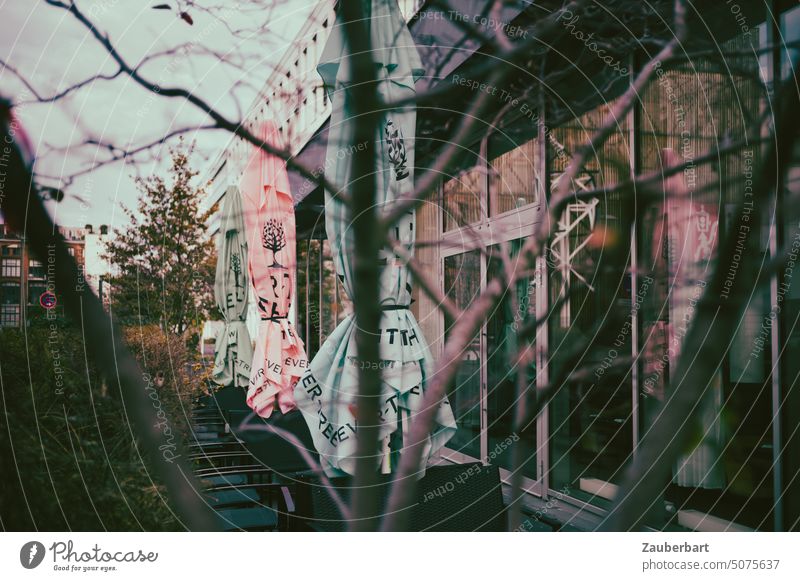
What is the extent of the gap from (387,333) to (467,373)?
225cm

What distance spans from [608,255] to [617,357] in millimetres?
597

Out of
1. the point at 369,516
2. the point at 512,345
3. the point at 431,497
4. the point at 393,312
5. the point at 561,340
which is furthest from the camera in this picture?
the point at 512,345

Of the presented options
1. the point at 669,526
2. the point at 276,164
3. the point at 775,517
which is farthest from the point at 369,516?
the point at 276,164

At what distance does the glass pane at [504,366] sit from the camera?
14.6 ft

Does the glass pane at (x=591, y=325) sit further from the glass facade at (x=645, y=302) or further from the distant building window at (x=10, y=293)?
the distant building window at (x=10, y=293)

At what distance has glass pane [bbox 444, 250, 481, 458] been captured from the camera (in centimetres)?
505

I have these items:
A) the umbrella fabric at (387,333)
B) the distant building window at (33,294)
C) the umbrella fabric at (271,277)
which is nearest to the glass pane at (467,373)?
the umbrella fabric at (271,277)

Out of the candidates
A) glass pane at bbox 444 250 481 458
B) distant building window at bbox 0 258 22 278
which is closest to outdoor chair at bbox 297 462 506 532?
distant building window at bbox 0 258 22 278

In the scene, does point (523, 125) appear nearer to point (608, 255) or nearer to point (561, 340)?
point (608, 255)

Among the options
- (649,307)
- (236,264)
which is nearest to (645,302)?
(649,307)

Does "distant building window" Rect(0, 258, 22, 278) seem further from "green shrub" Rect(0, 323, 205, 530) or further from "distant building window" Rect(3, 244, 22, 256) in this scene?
"green shrub" Rect(0, 323, 205, 530)

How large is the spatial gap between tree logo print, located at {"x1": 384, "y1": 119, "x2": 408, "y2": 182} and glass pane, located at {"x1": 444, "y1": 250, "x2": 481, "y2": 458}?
2219 mm

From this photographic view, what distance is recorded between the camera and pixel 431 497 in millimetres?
2518

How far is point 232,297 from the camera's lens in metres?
4.91
